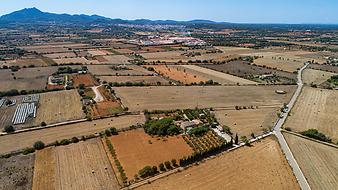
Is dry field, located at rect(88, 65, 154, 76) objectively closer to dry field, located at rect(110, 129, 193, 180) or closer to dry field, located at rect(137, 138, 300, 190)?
dry field, located at rect(110, 129, 193, 180)

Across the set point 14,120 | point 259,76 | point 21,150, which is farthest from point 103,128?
point 259,76

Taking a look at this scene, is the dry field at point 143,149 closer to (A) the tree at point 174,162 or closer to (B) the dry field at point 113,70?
(A) the tree at point 174,162

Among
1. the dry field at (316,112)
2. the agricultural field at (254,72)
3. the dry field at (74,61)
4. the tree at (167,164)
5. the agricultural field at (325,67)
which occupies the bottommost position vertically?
the dry field at (74,61)

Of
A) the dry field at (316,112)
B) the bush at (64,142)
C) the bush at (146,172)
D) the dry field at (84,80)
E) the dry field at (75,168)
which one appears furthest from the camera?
the dry field at (84,80)

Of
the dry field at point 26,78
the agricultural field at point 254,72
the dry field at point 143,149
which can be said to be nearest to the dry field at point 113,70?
the dry field at point 26,78

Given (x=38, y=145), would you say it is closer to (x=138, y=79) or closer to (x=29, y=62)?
(x=138, y=79)

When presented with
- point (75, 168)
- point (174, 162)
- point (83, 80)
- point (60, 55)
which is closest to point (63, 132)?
point (75, 168)
